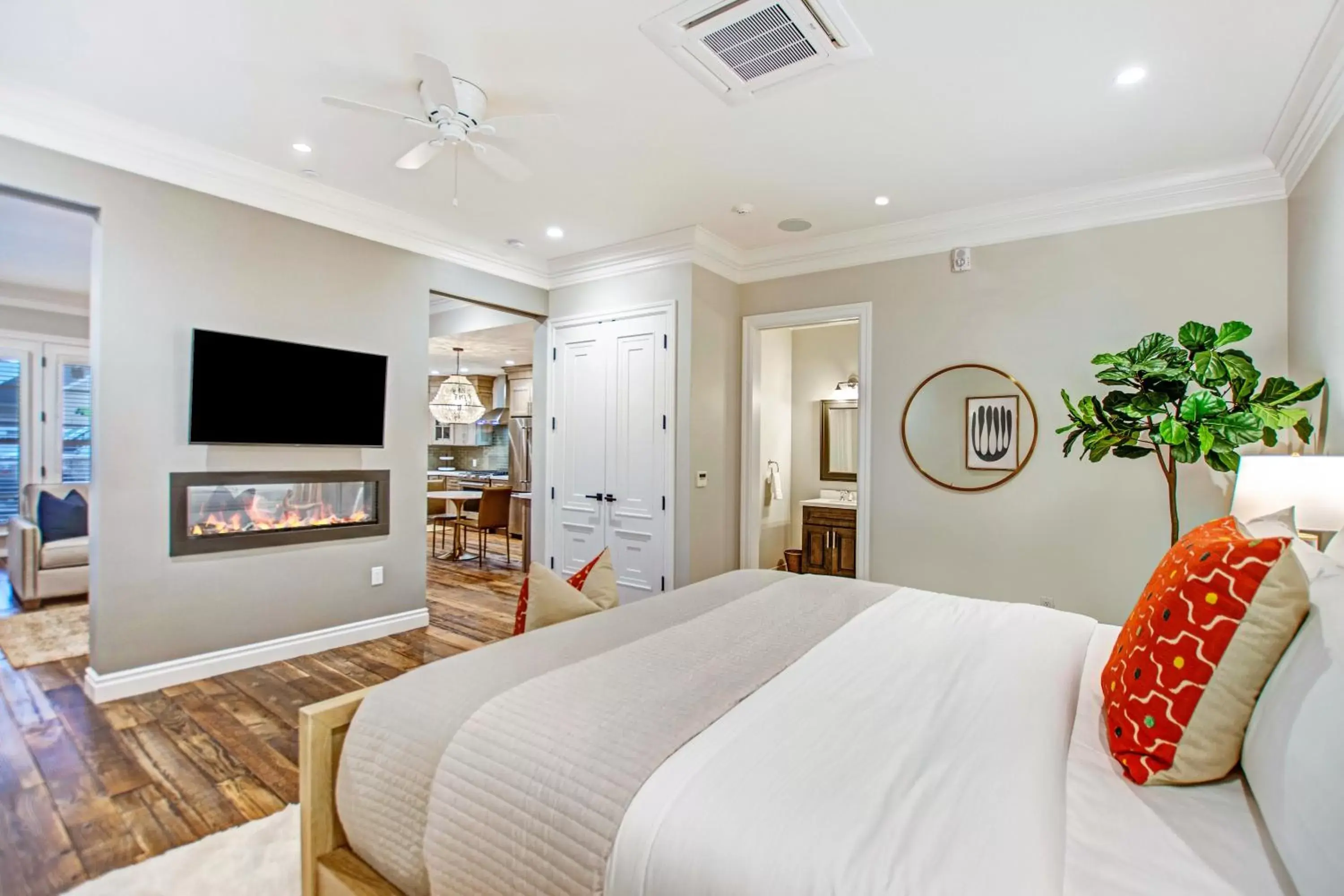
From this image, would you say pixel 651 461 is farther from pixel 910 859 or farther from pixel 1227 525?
pixel 910 859

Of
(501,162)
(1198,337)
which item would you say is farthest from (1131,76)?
(501,162)

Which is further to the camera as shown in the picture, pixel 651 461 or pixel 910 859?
pixel 651 461

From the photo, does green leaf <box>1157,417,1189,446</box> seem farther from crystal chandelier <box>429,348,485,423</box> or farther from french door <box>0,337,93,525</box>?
french door <box>0,337,93,525</box>

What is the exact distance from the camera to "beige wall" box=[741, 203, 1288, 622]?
10.9 ft

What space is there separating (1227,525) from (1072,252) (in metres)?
2.64

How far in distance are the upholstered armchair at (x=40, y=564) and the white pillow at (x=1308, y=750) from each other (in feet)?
21.5

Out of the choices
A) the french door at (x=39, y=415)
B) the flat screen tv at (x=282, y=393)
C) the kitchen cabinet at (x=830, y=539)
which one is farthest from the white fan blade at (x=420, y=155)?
the french door at (x=39, y=415)

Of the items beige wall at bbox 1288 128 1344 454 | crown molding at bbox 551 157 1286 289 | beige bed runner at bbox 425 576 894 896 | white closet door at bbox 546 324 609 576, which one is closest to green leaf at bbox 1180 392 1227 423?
beige wall at bbox 1288 128 1344 454

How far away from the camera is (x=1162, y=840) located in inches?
35.4

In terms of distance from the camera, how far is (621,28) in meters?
2.27

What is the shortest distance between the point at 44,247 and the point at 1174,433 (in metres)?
7.15

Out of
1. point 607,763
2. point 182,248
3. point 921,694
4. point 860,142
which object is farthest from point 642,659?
point 182,248

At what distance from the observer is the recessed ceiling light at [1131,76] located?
2461 millimetres

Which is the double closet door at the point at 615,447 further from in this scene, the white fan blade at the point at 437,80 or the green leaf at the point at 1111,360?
the green leaf at the point at 1111,360
